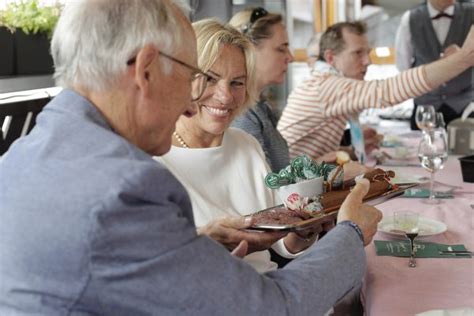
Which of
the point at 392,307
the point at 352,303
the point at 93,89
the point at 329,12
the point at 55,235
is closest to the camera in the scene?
the point at 55,235

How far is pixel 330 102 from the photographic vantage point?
2.92 meters

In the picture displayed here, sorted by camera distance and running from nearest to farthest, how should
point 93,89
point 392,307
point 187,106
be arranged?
1. point 93,89
2. point 187,106
3. point 392,307

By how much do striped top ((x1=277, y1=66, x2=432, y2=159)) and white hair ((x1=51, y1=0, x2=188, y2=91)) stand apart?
1.91 metres

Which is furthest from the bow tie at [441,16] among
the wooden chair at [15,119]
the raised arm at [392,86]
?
the wooden chair at [15,119]

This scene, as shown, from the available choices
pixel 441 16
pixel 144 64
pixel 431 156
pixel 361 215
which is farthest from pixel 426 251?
pixel 441 16

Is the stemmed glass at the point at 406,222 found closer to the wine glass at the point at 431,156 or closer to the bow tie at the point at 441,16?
the wine glass at the point at 431,156

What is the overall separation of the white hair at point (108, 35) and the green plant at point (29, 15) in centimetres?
189

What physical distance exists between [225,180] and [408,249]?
521 mm

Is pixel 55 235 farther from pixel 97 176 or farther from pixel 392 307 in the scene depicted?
pixel 392 307

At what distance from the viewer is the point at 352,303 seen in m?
1.60

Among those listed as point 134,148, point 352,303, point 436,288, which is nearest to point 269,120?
point 352,303

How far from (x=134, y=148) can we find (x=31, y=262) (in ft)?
0.65

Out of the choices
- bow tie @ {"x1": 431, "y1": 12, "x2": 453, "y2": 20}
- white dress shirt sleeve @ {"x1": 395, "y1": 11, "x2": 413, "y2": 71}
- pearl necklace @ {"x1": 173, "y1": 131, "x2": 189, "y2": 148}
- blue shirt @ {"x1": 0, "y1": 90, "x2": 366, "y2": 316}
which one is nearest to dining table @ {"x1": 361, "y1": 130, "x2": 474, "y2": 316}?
blue shirt @ {"x1": 0, "y1": 90, "x2": 366, "y2": 316}

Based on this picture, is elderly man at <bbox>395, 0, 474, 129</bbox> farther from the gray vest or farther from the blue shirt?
the blue shirt
